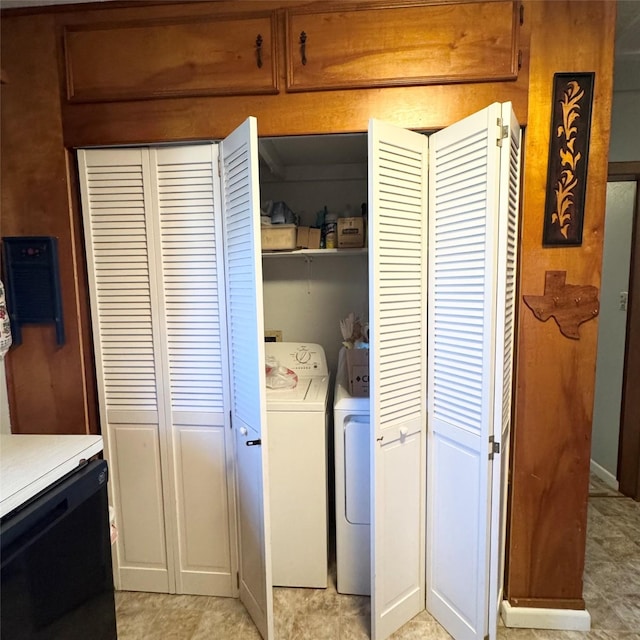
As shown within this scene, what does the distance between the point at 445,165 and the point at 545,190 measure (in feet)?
1.30

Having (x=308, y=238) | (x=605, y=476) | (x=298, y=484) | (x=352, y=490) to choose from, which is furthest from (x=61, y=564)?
(x=605, y=476)

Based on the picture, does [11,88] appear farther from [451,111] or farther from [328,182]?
[451,111]

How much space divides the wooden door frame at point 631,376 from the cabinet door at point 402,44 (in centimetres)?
142


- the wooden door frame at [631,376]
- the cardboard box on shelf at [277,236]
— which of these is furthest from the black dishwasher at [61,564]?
the wooden door frame at [631,376]

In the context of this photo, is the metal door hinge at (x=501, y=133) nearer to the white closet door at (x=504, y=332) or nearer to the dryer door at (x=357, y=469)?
the white closet door at (x=504, y=332)

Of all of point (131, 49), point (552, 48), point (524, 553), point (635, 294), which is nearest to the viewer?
point (552, 48)

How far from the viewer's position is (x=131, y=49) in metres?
1.58

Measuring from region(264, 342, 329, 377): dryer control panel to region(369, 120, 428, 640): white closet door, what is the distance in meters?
0.69

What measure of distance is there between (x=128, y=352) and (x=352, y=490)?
1153mm

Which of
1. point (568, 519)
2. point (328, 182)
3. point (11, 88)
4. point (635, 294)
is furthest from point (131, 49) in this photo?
point (635, 294)

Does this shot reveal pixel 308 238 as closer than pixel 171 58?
No

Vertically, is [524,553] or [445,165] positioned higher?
[445,165]

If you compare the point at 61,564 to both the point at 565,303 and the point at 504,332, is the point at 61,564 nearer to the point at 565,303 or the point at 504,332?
the point at 504,332

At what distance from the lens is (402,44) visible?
4.93 ft
